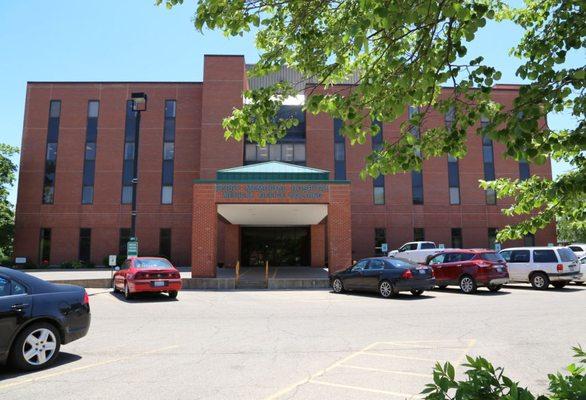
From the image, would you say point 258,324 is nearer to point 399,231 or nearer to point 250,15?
point 250,15

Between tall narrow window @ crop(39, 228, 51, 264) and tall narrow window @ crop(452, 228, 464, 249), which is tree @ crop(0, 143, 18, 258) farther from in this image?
tall narrow window @ crop(452, 228, 464, 249)

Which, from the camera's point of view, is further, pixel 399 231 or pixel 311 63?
pixel 399 231

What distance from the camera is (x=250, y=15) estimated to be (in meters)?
4.66

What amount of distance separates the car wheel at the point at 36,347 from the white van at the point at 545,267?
18.6 meters

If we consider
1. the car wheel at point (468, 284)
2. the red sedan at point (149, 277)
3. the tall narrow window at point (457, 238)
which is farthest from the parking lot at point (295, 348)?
the tall narrow window at point (457, 238)

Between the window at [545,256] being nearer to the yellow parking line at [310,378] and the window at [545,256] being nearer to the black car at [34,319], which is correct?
the yellow parking line at [310,378]

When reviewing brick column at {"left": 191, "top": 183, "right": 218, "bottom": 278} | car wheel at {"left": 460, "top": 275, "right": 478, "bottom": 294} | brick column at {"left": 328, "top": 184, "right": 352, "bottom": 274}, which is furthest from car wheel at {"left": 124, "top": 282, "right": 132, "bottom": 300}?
car wheel at {"left": 460, "top": 275, "right": 478, "bottom": 294}

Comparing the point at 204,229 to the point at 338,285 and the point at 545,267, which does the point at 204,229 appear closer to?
the point at 338,285

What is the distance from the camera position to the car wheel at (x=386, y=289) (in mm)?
15749

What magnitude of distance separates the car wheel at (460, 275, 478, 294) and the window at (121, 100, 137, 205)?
105ft

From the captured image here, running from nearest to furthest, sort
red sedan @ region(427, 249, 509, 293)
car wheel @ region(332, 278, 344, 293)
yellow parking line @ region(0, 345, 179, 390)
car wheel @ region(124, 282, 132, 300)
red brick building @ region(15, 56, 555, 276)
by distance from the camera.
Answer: yellow parking line @ region(0, 345, 179, 390)
car wheel @ region(124, 282, 132, 300)
red sedan @ region(427, 249, 509, 293)
car wheel @ region(332, 278, 344, 293)
red brick building @ region(15, 56, 555, 276)

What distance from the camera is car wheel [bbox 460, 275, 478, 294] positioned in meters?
17.4

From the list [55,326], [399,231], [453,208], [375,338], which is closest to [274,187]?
[375,338]

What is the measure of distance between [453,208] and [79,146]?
35515 mm
